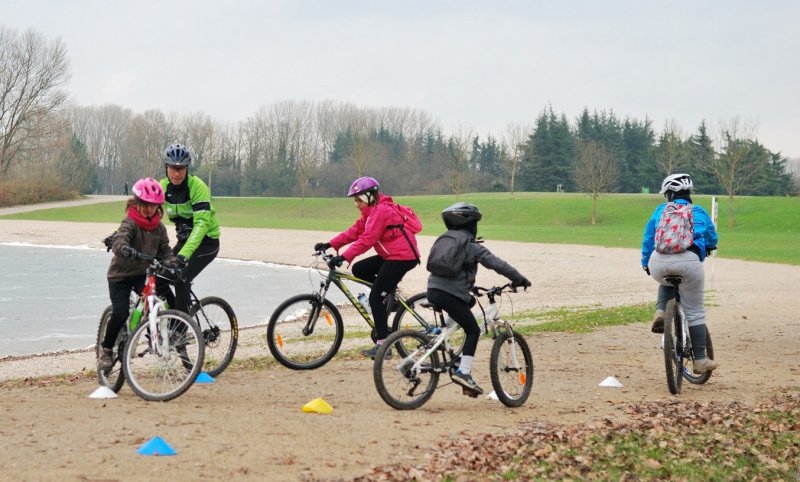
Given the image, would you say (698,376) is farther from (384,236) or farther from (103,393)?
(103,393)

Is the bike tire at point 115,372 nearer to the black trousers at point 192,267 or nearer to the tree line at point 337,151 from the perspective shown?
the black trousers at point 192,267

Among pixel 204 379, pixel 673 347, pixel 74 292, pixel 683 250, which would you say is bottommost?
pixel 74 292

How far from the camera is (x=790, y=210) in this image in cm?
6331

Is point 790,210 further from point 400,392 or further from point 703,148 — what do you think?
point 400,392

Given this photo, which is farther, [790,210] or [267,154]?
[267,154]

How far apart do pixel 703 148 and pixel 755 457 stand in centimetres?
8830

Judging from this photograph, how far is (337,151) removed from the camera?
12088 centimetres

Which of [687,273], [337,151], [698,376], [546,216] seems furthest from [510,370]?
[337,151]

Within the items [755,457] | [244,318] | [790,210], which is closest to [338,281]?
[755,457]

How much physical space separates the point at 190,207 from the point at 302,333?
1.63m

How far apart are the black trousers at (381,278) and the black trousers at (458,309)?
1.81 meters

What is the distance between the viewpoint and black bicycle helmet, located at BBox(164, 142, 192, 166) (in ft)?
27.2

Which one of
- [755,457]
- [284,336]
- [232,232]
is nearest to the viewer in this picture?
[755,457]

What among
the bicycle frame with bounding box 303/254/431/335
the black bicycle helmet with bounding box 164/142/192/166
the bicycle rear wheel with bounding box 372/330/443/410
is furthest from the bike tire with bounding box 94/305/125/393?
the bicycle rear wheel with bounding box 372/330/443/410
